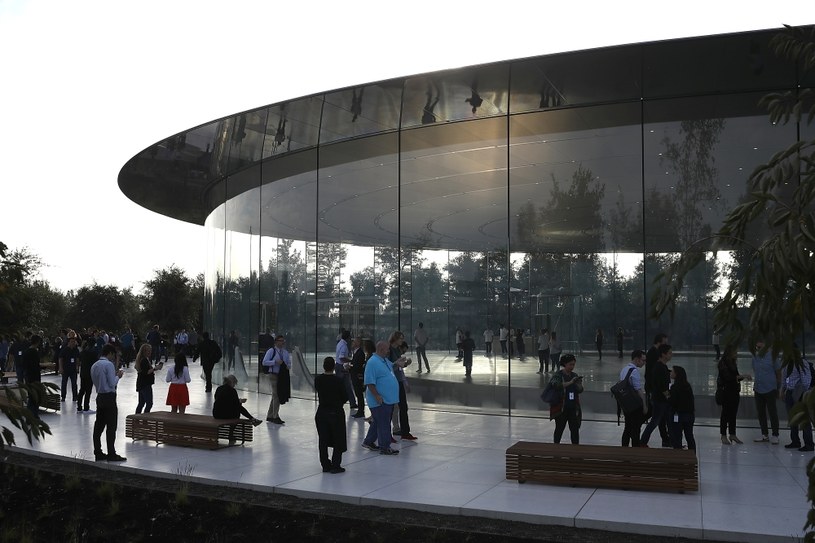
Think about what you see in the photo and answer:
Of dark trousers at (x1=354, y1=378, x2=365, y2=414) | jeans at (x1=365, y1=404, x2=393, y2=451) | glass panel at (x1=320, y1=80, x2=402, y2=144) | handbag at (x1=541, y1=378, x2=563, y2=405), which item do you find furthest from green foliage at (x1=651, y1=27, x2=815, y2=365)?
glass panel at (x1=320, y1=80, x2=402, y2=144)

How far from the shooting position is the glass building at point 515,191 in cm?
1647

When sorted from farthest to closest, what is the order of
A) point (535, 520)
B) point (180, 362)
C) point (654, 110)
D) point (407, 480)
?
point (654, 110) → point (180, 362) → point (407, 480) → point (535, 520)

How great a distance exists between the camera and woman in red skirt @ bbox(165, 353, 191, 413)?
1516 cm

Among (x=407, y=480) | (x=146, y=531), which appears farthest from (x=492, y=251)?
(x=146, y=531)

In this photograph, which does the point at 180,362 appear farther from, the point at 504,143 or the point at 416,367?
the point at 504,143

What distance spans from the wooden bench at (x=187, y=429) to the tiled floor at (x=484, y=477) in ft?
0.72

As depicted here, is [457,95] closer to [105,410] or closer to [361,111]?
[361,111]

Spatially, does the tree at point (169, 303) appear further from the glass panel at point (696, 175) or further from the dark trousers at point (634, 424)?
the dark trousers at point (634, 424)

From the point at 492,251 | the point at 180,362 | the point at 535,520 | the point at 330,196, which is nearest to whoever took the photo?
the point at 535,520

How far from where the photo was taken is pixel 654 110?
17.1 m

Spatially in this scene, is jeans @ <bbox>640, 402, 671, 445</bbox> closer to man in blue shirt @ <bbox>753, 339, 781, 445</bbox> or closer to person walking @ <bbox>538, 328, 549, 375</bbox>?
man in blue shirt @ <bbox>753, 339, 781, 445</bbox>

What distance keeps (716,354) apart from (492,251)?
5459 millimetres

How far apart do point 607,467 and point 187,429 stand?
6.99 m

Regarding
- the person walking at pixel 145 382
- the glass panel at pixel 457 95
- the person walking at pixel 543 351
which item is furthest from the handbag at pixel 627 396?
the person walking at pixel 145 382
